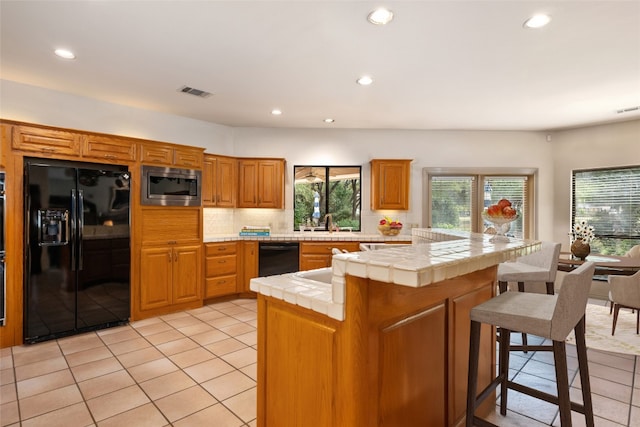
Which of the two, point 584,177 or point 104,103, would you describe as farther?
point 584,177

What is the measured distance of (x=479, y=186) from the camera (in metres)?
5.54

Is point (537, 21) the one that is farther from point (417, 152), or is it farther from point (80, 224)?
point (80, 224)

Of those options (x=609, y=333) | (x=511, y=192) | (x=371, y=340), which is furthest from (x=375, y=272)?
(x=511, y=192)

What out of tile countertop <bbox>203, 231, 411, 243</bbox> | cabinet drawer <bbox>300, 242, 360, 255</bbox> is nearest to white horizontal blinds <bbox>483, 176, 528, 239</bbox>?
tile countertop <bbox>203, 231, 411, 243</bbox>

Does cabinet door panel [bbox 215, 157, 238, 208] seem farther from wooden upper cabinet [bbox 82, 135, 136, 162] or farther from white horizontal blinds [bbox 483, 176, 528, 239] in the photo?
white horizontal blinds [bbox 483, 176, 528, 239]

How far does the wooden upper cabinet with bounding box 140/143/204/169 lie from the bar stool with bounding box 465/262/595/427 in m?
3.95

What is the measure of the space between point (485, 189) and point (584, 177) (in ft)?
4.95

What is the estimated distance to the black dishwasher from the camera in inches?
189

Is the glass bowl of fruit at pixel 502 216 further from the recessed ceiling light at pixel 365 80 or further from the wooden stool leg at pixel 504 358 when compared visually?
the recessed ceiling light at pixel 365 80

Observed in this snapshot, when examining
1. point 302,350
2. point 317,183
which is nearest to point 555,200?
point 317,183

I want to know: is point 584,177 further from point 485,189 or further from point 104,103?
point 104,103

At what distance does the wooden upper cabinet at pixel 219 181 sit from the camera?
4.76m

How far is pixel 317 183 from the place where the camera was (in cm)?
556

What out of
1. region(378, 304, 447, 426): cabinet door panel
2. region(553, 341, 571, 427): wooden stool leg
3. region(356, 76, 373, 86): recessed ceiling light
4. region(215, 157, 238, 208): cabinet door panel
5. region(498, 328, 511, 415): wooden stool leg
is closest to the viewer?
region(378, 304, 447, 426): cabinet door panel
